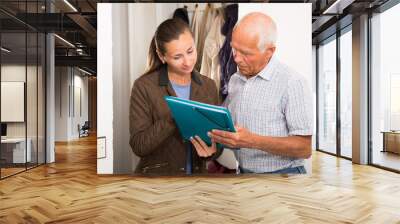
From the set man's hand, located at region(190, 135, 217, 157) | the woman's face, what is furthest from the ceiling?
man's hand, located at region(190, 135, 217, 157)

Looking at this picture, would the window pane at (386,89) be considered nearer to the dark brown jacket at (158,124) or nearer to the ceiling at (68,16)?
the ceiling at (68,16)

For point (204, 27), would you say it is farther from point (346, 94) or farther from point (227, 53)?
point (346, 94)

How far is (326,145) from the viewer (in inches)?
425

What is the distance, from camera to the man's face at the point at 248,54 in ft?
21.0

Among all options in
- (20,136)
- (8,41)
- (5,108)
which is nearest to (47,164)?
(20,136)

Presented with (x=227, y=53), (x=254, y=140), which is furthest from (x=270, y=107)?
(x=227, y=53)

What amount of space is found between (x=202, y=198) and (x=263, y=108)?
1.95 m

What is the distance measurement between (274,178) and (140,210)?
282 cm

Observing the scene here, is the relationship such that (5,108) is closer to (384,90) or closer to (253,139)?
(253,139)

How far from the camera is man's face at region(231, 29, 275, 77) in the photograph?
6402 mm

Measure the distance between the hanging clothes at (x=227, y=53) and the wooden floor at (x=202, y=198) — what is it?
1.54 meters

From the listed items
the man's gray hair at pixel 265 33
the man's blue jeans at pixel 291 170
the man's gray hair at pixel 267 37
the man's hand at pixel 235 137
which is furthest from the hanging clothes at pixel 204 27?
the man's blue jeans at pixel 291 170

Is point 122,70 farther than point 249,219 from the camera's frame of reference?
Yes

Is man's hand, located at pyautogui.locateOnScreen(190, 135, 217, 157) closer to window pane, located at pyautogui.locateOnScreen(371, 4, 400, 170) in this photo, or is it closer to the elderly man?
the elderly man
